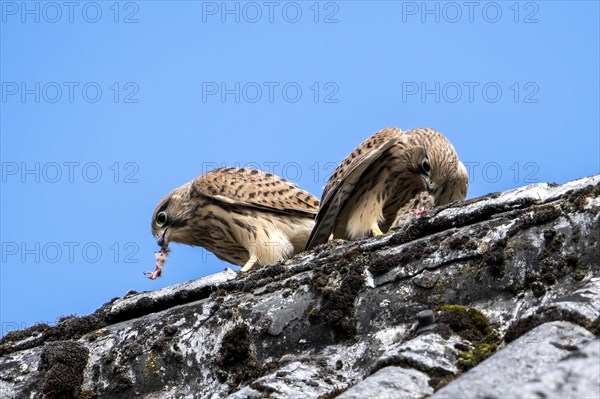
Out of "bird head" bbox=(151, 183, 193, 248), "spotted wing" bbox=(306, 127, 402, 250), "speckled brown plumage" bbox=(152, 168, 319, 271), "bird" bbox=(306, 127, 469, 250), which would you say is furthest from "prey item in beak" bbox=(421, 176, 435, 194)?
"bird head" bbox=(151, 183, 193, 248)

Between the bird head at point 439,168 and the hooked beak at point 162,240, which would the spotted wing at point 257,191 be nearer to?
the hooked beak at point 162,240

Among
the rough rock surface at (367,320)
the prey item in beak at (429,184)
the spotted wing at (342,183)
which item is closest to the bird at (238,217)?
the spotted wing at (342,183)

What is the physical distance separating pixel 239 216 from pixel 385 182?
1271 millimetres

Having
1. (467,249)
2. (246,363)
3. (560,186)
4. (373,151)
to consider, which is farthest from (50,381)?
(373,151)

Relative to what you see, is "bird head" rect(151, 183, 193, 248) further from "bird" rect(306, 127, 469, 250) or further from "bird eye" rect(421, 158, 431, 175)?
"bird eye" rect(421, 158, 431, 175)

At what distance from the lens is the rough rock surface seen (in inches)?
144

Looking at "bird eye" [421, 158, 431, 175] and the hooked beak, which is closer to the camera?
"bird eye" [421, 158, 431, 175]

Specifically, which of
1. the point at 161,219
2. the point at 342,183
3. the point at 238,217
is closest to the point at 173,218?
the point at 161,219

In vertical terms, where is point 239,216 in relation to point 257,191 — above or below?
below

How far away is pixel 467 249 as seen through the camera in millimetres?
4539

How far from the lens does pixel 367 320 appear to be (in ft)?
14.8

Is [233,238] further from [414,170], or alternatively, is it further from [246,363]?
[246,363]

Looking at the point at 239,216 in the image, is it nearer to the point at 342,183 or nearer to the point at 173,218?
the point at 173,218

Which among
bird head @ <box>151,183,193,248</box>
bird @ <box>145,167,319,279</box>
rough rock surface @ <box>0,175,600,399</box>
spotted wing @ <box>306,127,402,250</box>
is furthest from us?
bird head @ <box>151,183,193,248</box>
